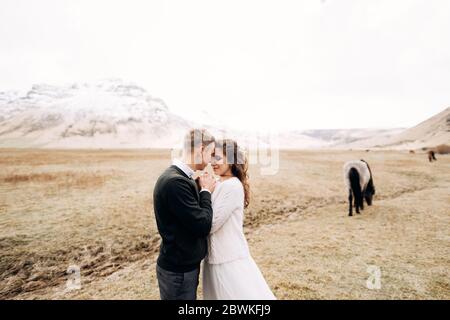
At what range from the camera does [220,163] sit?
346 cm

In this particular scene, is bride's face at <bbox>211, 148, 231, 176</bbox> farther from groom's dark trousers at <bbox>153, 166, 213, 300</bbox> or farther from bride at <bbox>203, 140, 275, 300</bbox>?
groom's dark trousers at <bbox>153, 166, 213, 300</bbox>

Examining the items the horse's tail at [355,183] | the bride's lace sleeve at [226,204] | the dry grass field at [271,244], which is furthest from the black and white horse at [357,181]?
the bride's lace sleeve at [226,204]

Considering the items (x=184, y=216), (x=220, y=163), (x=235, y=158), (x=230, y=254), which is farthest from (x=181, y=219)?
(x=235, y=158)

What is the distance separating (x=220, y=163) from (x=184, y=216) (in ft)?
2.81

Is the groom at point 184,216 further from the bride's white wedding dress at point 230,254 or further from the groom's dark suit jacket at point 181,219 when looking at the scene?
the bride's white wedding dress at point 230,254

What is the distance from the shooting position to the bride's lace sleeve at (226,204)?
310 centimetres

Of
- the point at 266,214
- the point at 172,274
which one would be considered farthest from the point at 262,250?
the point at 172,274

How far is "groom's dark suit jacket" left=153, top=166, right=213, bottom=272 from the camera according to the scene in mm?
2906

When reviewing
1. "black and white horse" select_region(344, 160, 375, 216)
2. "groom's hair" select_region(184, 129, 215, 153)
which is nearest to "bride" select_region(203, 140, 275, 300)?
"groom's hair" select_region(184, 129, 215, 153)

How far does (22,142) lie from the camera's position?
15350cm

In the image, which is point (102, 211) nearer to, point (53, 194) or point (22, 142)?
point (53, 194)

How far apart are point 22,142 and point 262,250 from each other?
18328 centimetres

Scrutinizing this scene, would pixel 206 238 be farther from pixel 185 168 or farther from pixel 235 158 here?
pixel 235 158

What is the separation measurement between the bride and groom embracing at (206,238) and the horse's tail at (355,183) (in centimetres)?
946
